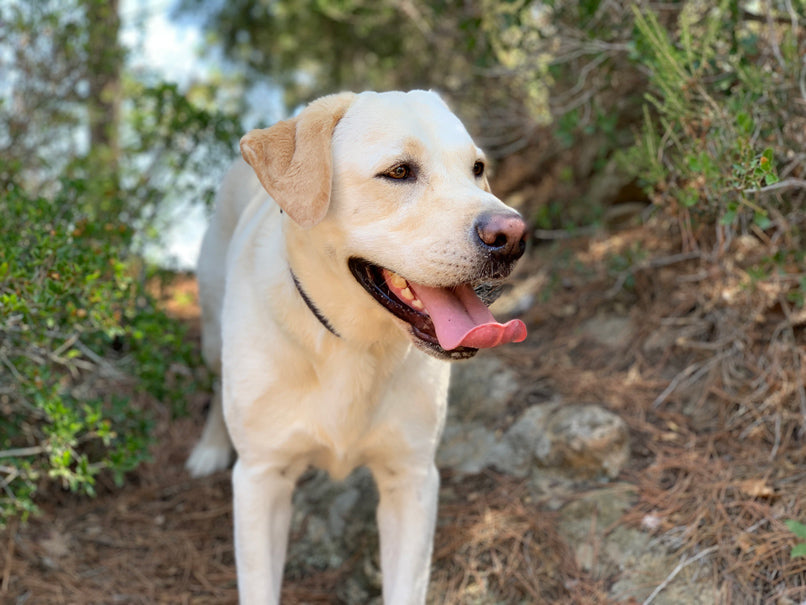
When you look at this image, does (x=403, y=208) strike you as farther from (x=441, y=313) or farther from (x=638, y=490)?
(x=638, y=490)

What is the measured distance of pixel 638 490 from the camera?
328cm

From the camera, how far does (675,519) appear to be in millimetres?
3094

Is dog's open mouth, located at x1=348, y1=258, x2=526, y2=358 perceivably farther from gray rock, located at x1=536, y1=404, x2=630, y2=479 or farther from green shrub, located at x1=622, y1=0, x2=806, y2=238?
gray rock, located at x1=536, y1=404, x2=630, y2=479

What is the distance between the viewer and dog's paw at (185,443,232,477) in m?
4.30

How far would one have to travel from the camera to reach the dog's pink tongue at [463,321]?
2188 mm

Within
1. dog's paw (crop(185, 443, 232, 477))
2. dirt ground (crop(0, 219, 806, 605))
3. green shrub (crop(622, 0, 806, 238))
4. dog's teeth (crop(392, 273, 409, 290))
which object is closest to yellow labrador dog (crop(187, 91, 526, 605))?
dog's teeth (crop(392, 273, 409, 290))

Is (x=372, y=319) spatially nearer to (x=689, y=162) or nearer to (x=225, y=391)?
(x=225, y=391)

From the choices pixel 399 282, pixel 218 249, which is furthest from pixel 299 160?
pixel 218 249

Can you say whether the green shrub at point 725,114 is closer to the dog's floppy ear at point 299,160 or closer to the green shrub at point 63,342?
the dog's floppy ear at point 299,160

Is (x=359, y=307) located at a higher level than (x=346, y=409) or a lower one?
higher

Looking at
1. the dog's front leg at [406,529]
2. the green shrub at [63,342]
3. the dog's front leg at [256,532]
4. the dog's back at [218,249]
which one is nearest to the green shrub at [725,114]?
the dog's front leg at [406,529]

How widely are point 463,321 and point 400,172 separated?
47 cm

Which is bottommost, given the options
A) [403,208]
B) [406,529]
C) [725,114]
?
[406,529]

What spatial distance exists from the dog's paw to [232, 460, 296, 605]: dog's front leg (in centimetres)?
156
